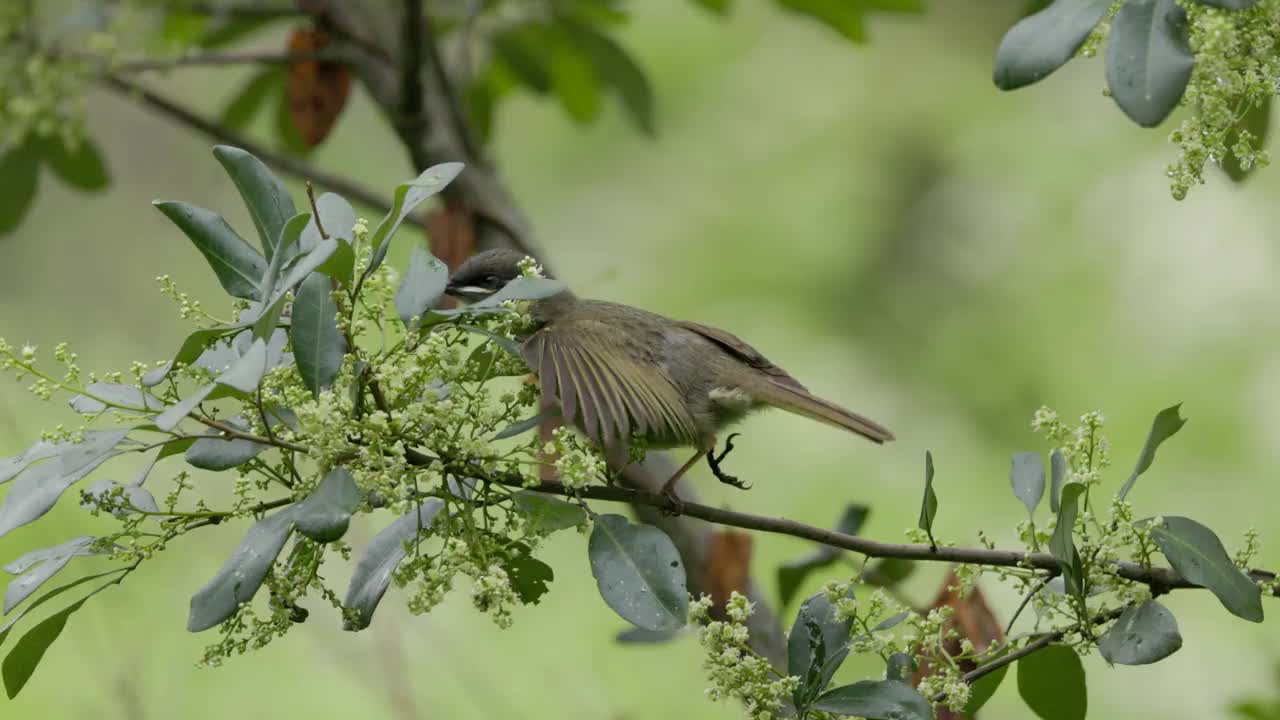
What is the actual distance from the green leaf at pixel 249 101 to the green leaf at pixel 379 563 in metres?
2.30

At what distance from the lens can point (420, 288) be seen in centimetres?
160

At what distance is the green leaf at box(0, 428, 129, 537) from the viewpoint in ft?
4.75

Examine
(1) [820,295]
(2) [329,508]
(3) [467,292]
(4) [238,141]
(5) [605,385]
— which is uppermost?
(1) [820,295]

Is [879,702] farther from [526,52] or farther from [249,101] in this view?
[249,101]

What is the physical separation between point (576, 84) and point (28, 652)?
258 cm

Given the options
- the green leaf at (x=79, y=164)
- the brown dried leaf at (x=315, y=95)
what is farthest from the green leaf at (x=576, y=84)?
the green leaf at (x=79, y=164)

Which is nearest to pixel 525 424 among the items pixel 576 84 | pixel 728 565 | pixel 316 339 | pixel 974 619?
pixel 316 339

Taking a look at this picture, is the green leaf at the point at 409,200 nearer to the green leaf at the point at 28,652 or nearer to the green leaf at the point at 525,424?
the green leaf at the point at 525,424

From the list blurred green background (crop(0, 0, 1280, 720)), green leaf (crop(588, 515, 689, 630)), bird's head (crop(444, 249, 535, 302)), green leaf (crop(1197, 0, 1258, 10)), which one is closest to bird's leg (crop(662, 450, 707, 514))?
green leaf (crop(588, 515, 689, 630))

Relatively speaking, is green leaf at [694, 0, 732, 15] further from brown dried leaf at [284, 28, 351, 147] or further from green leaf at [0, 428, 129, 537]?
green leaf at [0, 428, 129, 537]

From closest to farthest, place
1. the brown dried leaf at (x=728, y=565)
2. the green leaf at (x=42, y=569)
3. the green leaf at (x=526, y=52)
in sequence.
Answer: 1. the green leaf at (x=42, y=569)
2. the brown dried leaf at (x=728, y=565)
3. the green leaf at (x=526, y=52)

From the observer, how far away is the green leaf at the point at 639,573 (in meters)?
1.52

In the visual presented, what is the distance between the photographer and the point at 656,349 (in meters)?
2.31

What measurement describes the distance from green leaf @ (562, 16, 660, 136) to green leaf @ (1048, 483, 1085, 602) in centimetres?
218
